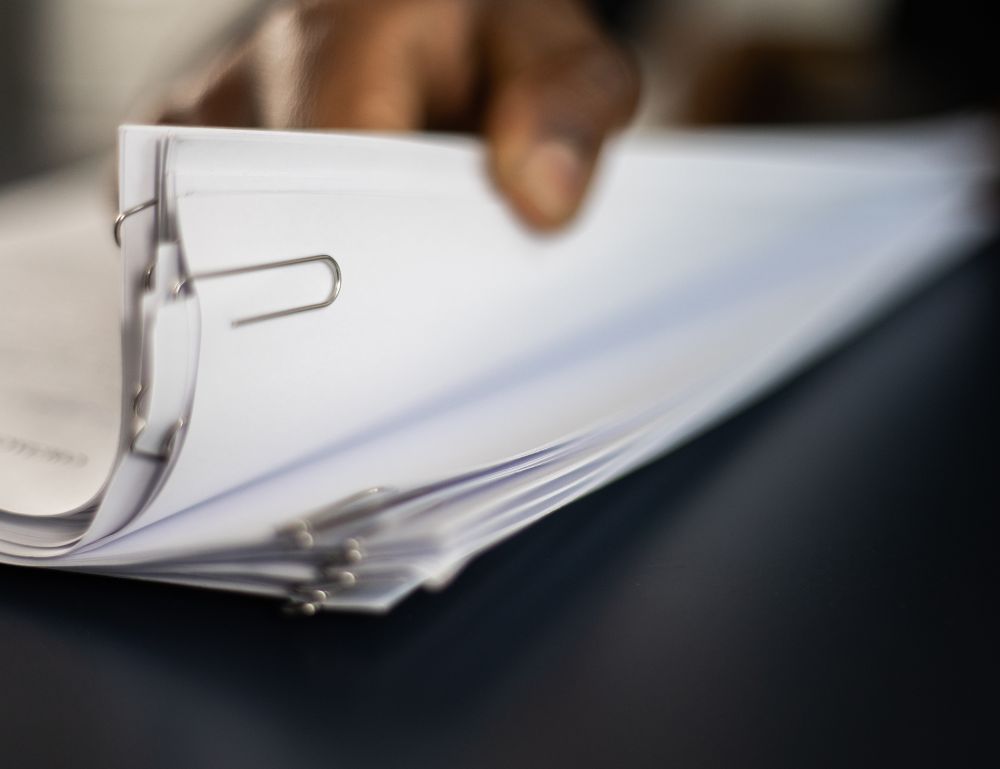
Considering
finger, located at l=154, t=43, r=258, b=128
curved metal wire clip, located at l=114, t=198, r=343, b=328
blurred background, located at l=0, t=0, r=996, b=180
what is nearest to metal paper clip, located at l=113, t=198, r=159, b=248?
curved metal wire clip, located at l=114, t=198, r=343, b=328

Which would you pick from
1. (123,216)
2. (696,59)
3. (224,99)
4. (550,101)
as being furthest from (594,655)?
(696,59)

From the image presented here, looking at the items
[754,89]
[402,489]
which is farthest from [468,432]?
[754,89]

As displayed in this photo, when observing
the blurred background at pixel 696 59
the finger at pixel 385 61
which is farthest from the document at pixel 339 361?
the blurred background at pixel 696 59

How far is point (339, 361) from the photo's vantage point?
0.36 m

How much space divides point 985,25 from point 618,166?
6.24 ft

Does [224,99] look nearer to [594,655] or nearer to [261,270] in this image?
[261,270]

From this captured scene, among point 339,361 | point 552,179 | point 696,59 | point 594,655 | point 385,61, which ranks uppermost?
point 696,59

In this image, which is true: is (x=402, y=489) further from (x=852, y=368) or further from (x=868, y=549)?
(x=852, y=368)

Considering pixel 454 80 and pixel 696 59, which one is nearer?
pixel 454 80

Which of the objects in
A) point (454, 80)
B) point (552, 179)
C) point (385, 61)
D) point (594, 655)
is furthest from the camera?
point (454, 80)

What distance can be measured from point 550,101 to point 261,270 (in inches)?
12.9

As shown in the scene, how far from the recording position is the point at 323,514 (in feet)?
1.01

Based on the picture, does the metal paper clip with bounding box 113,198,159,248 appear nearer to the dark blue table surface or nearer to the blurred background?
the dark blue table surface

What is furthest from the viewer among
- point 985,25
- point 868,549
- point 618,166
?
point 985,25
